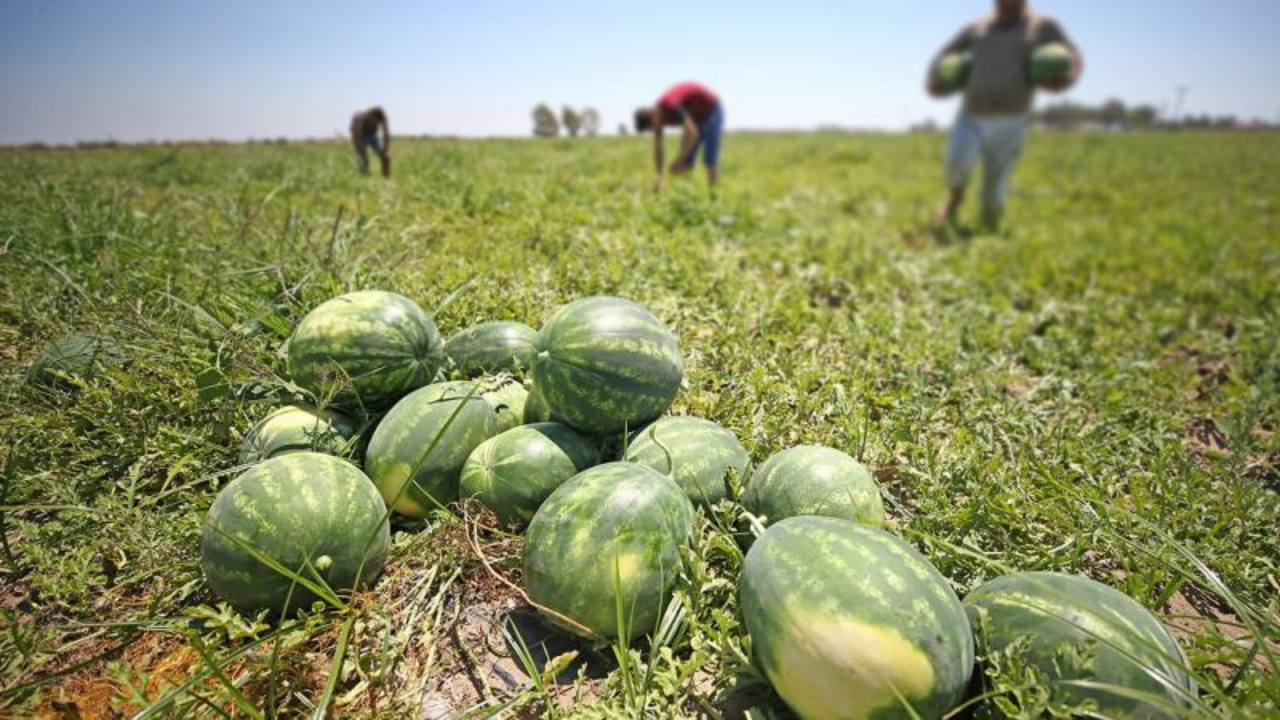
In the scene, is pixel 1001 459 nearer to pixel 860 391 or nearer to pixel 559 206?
pixel 860 391

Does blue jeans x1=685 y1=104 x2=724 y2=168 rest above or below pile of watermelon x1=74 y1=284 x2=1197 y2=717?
above

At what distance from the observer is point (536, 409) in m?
2.26

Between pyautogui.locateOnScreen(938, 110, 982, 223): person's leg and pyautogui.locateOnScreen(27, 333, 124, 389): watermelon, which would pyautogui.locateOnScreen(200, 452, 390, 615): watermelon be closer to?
pyautogui.locateOnScreen(27, 333, 124, 389): watermelon

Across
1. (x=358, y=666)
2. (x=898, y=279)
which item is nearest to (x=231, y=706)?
(x=358, y=666)

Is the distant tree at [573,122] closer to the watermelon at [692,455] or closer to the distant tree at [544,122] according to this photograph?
the distant tree at [544,122]

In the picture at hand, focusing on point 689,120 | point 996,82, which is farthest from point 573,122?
point 996,82

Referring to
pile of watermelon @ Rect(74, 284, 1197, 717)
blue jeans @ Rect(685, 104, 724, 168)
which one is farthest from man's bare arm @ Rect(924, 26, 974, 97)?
pile of watermelon @ Rect(74, 284, 1197, 717)

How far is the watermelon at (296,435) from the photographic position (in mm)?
2102

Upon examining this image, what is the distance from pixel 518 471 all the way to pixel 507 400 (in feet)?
1.52

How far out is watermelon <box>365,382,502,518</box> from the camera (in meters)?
2.03

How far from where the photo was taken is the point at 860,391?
2.95m

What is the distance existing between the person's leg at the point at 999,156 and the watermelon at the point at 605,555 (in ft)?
25.9

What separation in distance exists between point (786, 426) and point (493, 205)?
4573mm

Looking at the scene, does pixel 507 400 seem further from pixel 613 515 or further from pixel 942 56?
pixel 942 56
